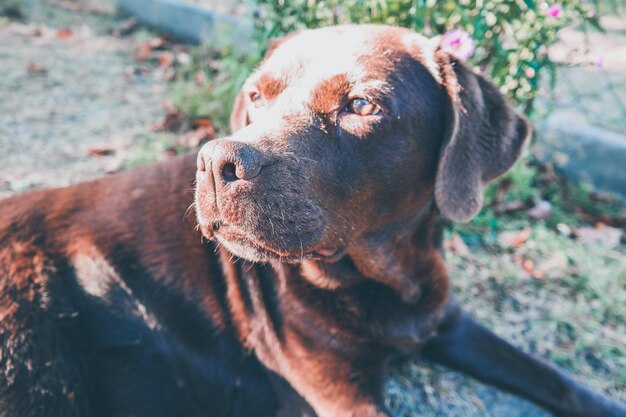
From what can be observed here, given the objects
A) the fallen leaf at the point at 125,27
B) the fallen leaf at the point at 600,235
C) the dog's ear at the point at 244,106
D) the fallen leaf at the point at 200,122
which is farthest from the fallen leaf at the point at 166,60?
the fallen leaf at the point at 600,235

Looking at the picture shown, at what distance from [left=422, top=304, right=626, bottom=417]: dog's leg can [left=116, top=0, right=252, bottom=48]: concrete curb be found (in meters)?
3.97

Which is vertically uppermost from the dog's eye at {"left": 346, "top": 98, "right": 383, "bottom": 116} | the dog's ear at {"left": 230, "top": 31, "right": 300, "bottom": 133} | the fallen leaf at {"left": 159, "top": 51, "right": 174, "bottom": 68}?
the dog's eye at {"left": 346, "top": 98, "right": 383, "bottom": 116}

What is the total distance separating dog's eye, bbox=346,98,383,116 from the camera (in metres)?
1.95

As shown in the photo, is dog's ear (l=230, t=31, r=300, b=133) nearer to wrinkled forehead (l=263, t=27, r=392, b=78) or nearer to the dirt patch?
wrinkled forehead (l=263, t=27, r=392, b=78)

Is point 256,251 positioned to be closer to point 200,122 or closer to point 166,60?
point 200,122

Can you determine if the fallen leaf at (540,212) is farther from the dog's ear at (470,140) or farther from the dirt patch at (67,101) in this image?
the dirt patch at (67,101)

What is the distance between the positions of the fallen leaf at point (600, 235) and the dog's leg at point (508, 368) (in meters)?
1.45

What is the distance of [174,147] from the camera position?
402cm

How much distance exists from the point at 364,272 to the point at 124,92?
11.8ft

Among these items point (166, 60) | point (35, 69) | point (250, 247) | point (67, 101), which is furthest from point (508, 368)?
point (35, 69)

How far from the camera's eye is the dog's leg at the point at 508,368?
90.7 inches

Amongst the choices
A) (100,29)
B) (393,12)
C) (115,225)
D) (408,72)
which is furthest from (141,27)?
(408,72)

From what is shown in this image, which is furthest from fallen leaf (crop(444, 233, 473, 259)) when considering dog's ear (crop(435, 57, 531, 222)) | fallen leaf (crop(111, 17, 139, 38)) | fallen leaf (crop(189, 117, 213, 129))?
fallen leaf (crop(111, 17, 139, 38))

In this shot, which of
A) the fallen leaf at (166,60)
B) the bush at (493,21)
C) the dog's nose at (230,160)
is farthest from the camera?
the fallen leaf at (166,60)
